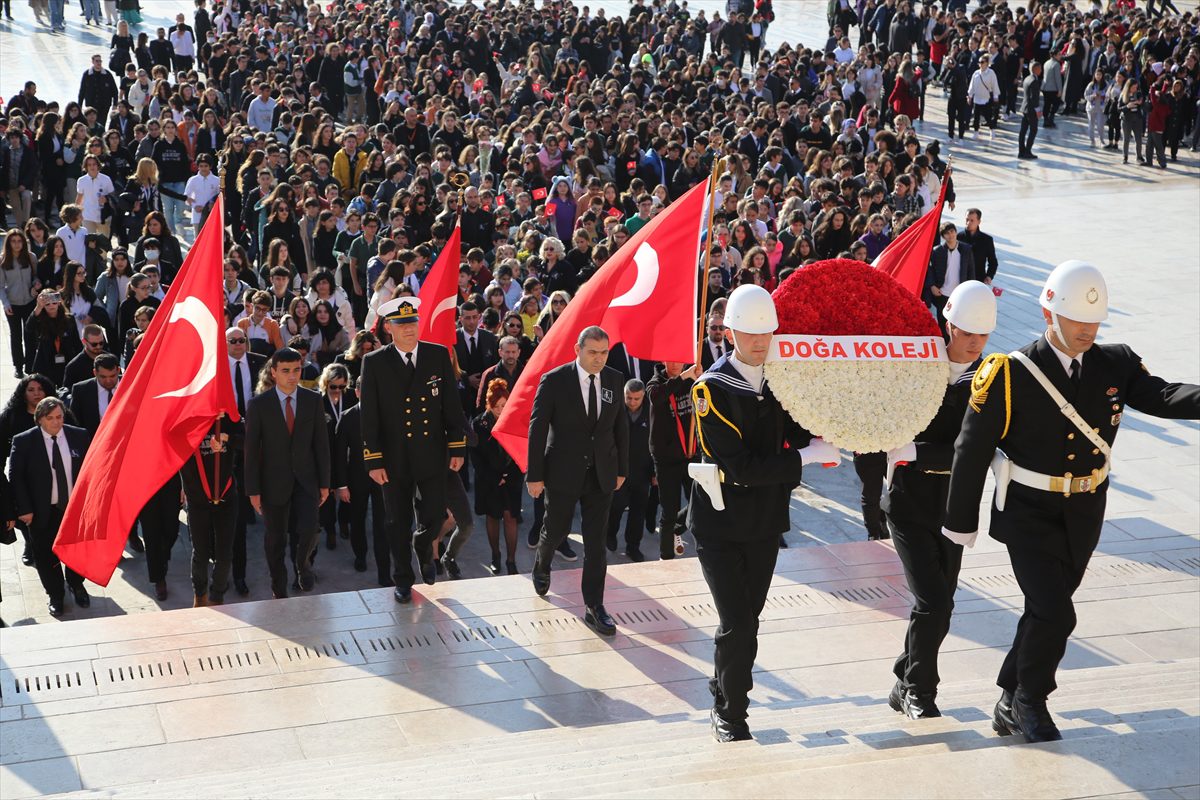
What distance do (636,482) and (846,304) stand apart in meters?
4.82

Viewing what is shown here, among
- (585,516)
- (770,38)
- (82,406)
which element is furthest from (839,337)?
(770,38)

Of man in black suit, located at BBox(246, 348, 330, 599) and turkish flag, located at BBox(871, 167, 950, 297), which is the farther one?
turkish flag, located at BBox(871, 167, 950, 297)

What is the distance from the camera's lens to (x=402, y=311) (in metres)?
8.69

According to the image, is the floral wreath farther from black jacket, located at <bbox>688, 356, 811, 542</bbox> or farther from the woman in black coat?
the woman in black coat

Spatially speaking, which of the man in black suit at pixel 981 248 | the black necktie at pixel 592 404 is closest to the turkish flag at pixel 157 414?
the black necktie at pixel 592 404

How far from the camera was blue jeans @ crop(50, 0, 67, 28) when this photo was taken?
37625 mm

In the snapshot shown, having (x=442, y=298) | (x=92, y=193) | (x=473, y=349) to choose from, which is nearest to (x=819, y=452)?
(x=442, y=298)

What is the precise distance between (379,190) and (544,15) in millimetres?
16657

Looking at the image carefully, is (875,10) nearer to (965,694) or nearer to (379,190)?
(379,190)

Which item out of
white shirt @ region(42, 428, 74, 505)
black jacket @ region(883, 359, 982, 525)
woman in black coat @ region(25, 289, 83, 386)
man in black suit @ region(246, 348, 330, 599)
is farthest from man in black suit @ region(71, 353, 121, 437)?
black jacket @ region(883, 359, 982, 525)

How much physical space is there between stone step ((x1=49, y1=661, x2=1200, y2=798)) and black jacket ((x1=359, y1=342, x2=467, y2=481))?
2279mm

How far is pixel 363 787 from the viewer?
218 inches

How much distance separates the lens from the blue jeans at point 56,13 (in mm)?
37625

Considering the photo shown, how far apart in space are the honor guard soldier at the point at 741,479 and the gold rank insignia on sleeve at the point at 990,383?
24.1 inches
